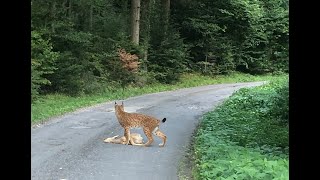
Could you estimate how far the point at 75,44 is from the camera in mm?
21062

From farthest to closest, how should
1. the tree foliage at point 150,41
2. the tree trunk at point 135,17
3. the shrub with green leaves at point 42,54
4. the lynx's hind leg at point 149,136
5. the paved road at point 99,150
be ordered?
the tree trunk at point 135,17 → the tree foliage at point 150,41 → the shrub with green leaves at point 42,54 → the lynx's hind leg at point 149,136 → the paved road at point 99,150

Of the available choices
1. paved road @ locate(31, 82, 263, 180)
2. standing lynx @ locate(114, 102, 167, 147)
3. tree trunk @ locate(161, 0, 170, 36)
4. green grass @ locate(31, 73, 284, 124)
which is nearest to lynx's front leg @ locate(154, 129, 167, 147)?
standing lynx @ locate(114, 102, 167, 147)

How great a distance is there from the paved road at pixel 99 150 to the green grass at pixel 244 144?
0.62m

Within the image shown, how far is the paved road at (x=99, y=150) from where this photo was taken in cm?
802

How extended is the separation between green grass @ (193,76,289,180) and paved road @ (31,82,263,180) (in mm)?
616

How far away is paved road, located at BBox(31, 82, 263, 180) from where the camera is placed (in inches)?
316

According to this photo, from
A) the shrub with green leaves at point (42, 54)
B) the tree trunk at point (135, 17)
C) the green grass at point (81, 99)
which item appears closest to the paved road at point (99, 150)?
the green grass at point (81, 99)

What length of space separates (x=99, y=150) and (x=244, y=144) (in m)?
3.11

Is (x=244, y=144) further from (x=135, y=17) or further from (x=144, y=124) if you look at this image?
(x=135, y=17)

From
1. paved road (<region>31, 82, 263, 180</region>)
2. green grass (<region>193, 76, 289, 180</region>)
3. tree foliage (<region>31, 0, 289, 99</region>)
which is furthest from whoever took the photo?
tree foliage (<region>31, 0, 289, 99</region>)

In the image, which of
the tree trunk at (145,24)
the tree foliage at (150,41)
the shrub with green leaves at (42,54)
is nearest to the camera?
the shrub with green leaves at (42,54)

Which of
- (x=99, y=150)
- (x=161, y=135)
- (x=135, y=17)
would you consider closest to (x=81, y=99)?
(x=135, y=17)

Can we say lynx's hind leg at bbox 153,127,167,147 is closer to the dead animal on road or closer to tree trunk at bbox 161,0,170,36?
the dead animal on road

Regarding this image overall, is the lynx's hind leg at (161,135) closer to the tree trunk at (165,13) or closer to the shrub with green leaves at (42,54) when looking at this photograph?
the shrub with green leaves at (42,54)
